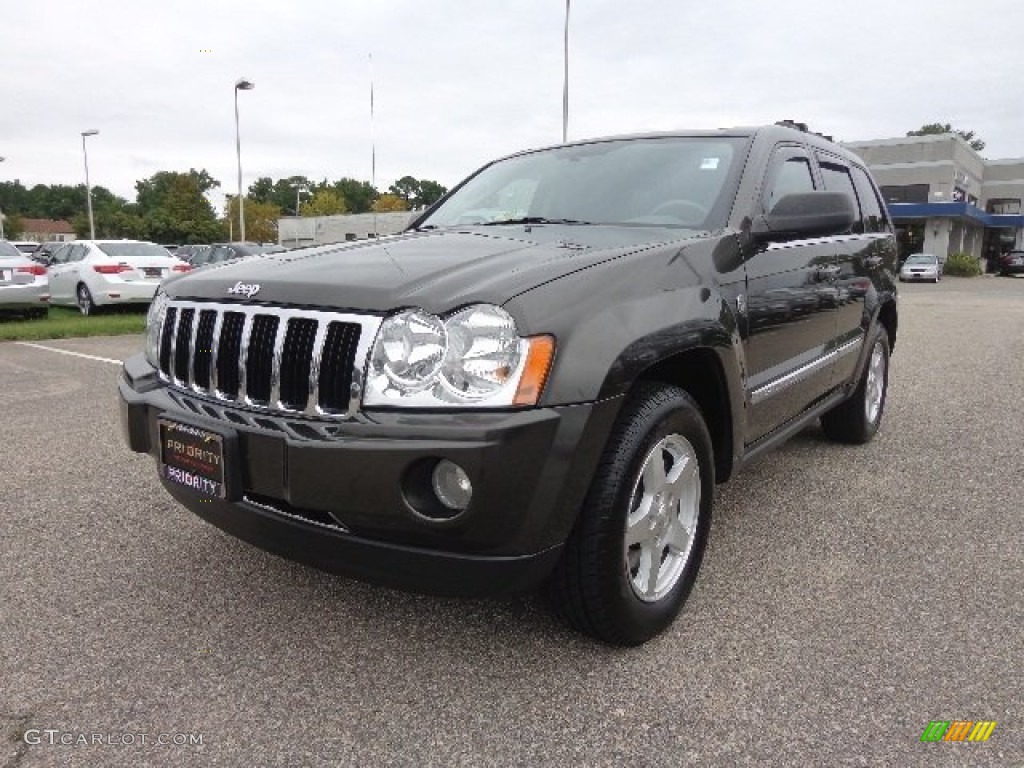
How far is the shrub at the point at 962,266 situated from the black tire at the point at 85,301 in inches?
1645

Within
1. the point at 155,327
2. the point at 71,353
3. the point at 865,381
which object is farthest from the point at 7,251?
the point at 865,381

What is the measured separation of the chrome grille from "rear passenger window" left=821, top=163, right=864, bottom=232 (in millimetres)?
2941

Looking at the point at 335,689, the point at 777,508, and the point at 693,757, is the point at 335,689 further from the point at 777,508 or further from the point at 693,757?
the point at 777,508

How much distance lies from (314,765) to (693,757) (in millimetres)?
944

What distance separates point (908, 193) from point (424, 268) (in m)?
50.0

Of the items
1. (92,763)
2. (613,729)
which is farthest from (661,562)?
(92,763)

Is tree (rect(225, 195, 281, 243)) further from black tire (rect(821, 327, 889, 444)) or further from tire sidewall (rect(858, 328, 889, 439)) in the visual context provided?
black tire (rect(821, 327, 889, 444))

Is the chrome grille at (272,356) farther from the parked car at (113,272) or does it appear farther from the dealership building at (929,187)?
the dealership building at (929,187)

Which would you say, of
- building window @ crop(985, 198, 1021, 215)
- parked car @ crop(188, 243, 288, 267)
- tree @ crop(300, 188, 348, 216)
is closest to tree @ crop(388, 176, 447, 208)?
tree @ crop(300, 188, 348, 216)

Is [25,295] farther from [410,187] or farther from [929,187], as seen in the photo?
[410,187]

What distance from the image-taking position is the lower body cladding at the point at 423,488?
1.97 metres

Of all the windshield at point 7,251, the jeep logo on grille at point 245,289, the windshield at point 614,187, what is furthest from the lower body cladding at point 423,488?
the windshield at point 7,251

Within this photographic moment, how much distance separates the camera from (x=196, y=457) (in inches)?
92.5

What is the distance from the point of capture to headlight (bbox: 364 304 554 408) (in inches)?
79.7
